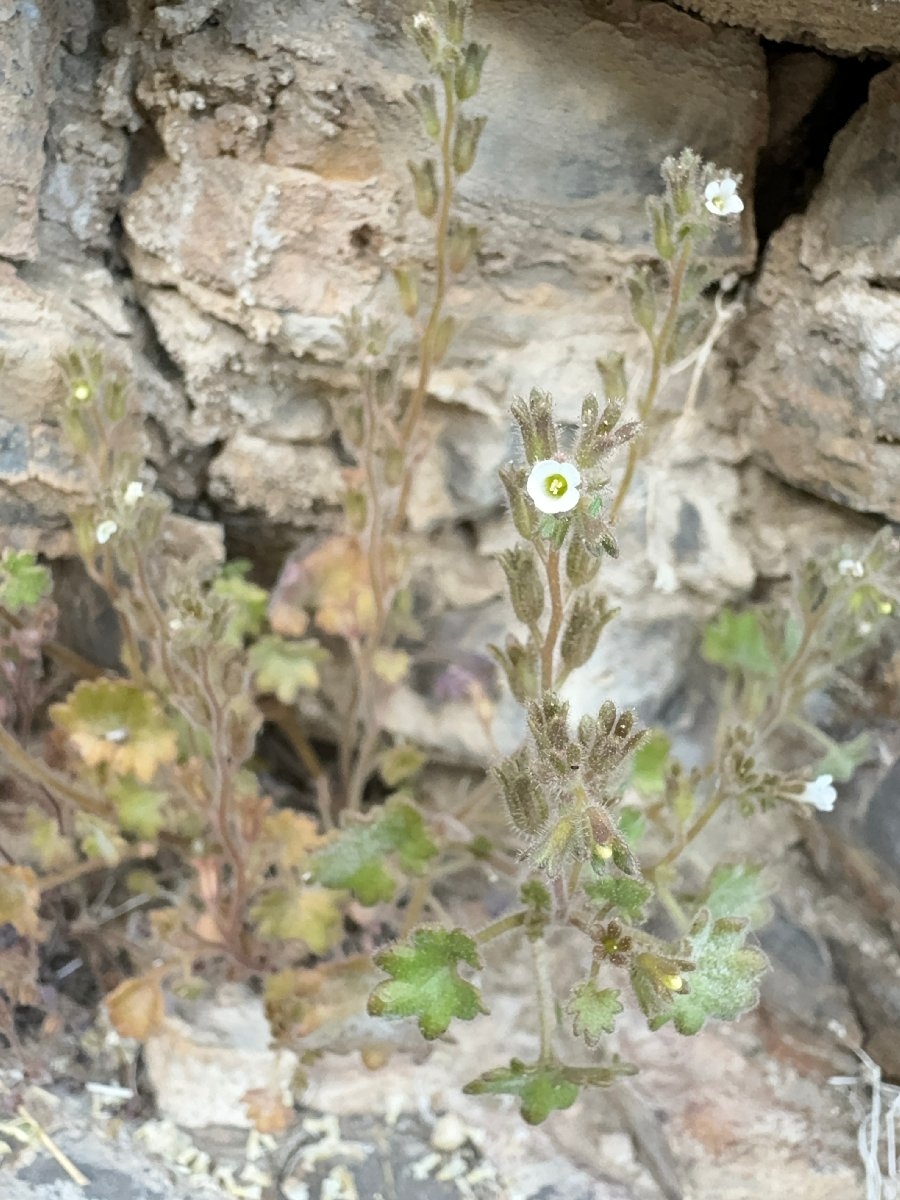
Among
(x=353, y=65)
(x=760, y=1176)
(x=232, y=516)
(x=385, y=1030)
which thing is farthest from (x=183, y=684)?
(x=760, y=1176)

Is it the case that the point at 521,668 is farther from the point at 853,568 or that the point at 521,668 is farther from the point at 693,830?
the point at 853,568

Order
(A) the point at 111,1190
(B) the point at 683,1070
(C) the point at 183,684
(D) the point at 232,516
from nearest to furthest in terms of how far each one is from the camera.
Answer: (A) the point at 111,1190
(C) the point at 183,684
(B) the point at 683,1070
(D) the point at 232,516

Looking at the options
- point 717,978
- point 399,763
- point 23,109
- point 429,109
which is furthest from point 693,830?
point 23,109

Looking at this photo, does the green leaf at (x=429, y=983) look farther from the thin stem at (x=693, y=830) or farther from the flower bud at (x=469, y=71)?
the flower bud at (x=469, y=71)

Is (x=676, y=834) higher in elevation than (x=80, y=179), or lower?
lower

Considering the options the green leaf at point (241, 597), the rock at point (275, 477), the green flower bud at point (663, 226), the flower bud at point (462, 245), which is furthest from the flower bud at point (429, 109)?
the green leaf at point (241, 597)

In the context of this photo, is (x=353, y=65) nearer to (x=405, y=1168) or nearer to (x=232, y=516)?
(x=232, y=516)
